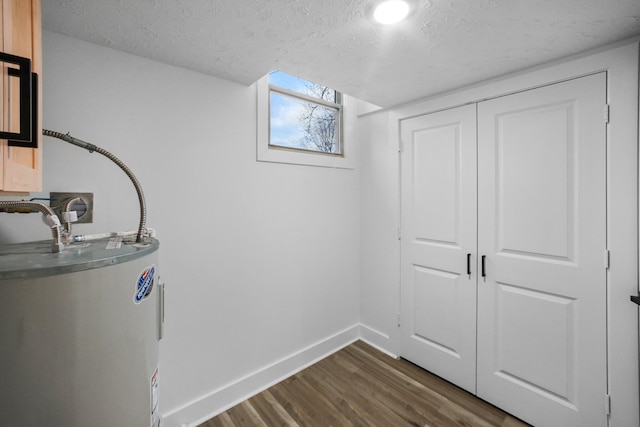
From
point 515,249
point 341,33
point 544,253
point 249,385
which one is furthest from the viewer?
point 249,385

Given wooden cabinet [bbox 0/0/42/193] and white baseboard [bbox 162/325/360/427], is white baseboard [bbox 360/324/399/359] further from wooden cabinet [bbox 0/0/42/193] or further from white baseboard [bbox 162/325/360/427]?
wooden cabinet [bbox 0/0/42/193]

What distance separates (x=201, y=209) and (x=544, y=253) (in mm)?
2091

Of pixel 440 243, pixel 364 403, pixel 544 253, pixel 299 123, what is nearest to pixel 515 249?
pixel 544 253

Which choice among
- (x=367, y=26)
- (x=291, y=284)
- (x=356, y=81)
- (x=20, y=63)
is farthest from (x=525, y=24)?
(x=291, y=284)

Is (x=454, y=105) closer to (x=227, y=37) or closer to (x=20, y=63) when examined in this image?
(x=227, y=37)

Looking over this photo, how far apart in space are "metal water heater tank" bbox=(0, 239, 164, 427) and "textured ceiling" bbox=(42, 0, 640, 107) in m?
0.99

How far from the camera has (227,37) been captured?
4.30ft

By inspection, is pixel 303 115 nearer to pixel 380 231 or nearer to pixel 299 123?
pixel 299 123

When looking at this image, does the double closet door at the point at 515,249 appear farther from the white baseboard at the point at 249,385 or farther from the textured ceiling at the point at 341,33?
the white baseboard at the point at 249,385

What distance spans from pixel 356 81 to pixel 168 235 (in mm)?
Answer: 1536

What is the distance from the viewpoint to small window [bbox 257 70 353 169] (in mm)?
1958

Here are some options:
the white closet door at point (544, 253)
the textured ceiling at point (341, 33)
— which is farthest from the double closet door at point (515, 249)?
the textured ceiling at point (341, 33)

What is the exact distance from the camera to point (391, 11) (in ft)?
3.66

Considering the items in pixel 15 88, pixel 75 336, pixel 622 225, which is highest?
pixel 15 88
